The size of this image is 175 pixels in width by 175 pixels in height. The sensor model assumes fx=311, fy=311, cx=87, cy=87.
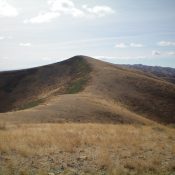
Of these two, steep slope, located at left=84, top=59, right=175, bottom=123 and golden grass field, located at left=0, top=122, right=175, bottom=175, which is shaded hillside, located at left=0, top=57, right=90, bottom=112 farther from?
golden grass field, located at left=0, top=122, right=175, bottom=175

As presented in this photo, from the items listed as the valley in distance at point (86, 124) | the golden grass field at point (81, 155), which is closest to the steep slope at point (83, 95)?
the valley in distance at point (86, 124)

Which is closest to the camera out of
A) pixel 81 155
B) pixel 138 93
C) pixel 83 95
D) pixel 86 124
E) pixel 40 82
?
pixel 81 155

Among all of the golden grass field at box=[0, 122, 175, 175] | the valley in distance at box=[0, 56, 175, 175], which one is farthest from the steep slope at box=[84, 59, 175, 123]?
the golden grass field at box=[0, 122, 175, 175]

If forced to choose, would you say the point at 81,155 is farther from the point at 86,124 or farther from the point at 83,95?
the point at 83,95

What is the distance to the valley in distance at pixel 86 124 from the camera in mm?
11320

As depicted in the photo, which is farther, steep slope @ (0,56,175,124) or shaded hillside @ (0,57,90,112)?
shaded hillside @ (0,57,90,112)

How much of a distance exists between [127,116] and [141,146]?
19.9 meters

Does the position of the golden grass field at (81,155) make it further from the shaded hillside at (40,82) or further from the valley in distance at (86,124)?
the shaded hillside at (40,82)

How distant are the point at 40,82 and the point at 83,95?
2819 cm

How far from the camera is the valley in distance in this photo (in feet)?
37.1

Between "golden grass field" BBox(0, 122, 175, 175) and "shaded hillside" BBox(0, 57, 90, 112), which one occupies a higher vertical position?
"shaded hillside" BBox(0, 57, 90, 112)

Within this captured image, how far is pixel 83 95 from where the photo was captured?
42.8m

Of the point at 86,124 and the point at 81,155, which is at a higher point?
the point at 81,155

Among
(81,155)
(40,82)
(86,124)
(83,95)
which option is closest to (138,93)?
(83,95)
